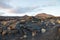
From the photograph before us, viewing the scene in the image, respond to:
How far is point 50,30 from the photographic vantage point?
362 centimetres

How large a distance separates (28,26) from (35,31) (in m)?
0.28

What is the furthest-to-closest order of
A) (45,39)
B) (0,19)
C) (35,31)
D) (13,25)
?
(0,19) → (13,25) → (35,31) → (45,39)

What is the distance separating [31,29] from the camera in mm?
3820

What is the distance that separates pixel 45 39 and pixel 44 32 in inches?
9.0

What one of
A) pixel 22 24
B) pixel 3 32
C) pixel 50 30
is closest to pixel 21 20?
pixel 22 24

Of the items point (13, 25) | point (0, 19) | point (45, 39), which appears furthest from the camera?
point (0, 19)

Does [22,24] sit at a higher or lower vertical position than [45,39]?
higher

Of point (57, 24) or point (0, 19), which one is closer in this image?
point (57, 24)

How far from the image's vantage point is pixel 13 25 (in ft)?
13.2

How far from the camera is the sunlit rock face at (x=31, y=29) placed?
3.54m

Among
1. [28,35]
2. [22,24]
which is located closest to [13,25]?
[22,24]

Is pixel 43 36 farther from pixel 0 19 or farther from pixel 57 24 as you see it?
pixel 0 19

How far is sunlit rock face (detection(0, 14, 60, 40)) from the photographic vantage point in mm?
3536

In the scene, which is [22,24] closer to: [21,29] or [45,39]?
[21,29]
